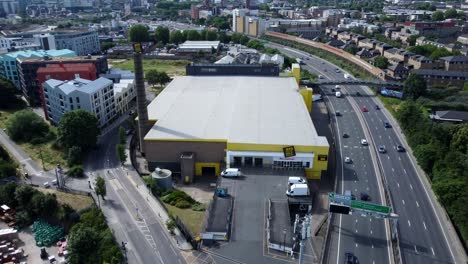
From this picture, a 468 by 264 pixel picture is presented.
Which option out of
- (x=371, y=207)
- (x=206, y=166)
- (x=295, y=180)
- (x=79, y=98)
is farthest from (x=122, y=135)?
(x=371, y=207)

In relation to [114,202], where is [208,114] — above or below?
above

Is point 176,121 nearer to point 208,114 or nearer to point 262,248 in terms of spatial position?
point 208,114

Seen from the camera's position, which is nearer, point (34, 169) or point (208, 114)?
point (34, 169)

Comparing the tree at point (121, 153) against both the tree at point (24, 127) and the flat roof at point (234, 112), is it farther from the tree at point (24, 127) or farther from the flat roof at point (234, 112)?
the tree at point (24, 127)

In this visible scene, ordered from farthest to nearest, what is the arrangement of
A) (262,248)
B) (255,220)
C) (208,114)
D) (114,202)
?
(208,114)
(114,202)
(255,220)
(262,248)

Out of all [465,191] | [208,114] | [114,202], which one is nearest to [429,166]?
[465,191]

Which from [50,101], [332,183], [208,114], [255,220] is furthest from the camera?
[50,101]

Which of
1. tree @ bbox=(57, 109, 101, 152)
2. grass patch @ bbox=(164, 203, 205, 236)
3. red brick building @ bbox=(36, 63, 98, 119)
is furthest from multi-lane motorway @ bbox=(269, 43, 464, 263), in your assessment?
red brick building @ bbox=(36, 63, 98, 119)
